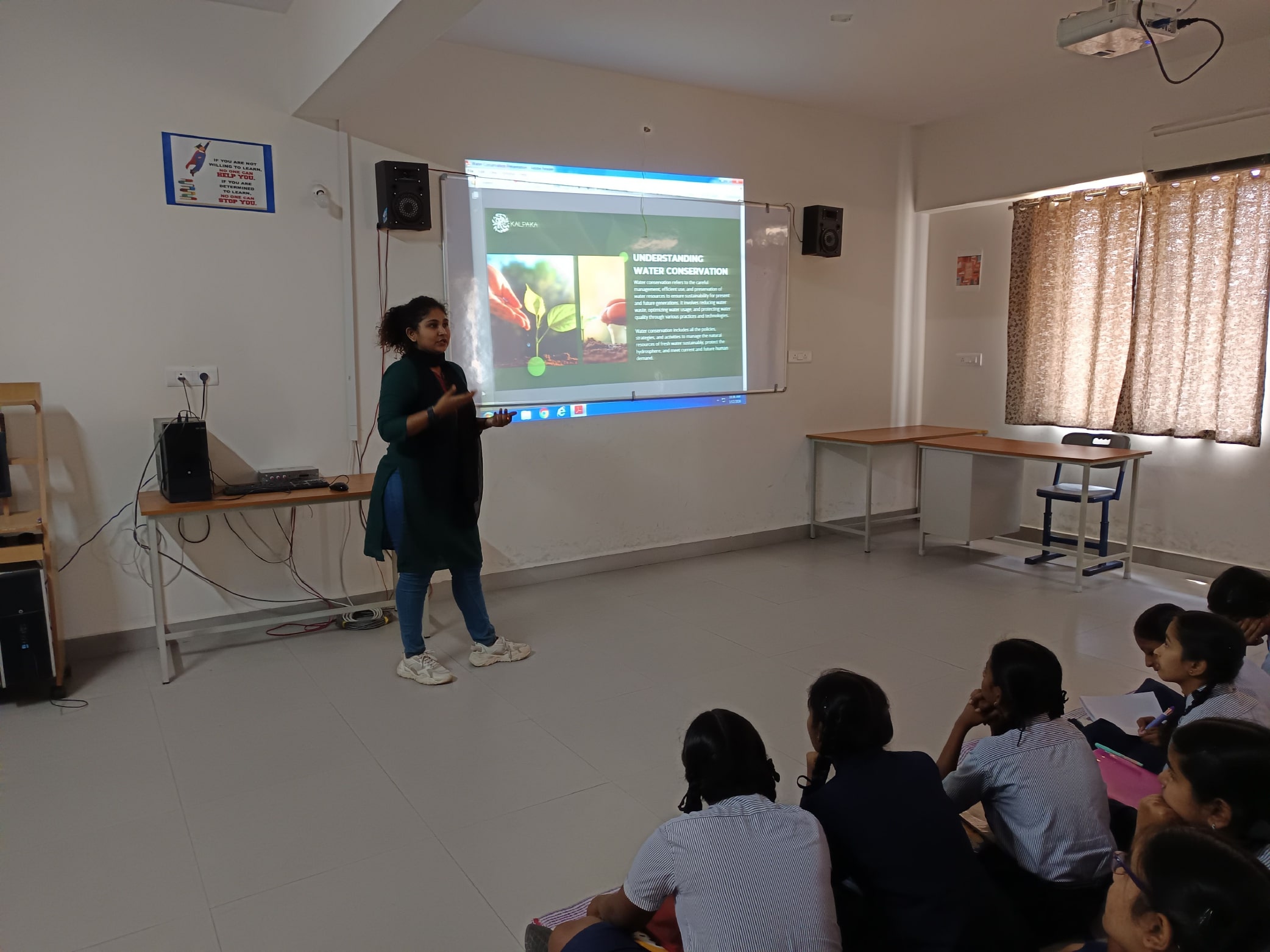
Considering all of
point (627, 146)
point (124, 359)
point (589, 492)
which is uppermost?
point (627, 146)

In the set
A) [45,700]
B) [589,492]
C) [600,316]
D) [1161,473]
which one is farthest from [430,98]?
[1161,473]

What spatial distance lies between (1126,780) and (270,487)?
339 centimetres

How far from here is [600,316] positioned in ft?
16.5

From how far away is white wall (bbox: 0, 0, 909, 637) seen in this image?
3.57 meters

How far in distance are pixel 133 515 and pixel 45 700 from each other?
86cm

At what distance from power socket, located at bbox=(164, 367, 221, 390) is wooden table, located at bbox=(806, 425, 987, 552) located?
3.77 m

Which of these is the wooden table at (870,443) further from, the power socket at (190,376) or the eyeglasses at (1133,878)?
the eyeglasses at (1133,878)

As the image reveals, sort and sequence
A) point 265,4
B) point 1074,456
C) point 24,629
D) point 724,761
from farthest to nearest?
point 1074,456
point 265,4
point 24,629
point 724,761

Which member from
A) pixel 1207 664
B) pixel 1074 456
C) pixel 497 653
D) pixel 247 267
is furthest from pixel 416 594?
pixel 1074 456

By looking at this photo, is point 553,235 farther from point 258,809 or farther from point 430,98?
point 258,809

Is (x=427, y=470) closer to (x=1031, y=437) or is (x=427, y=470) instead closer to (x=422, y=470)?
(x=422, y=470)

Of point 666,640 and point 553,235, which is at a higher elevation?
point 553,235

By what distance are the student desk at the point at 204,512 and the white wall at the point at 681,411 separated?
652 mm

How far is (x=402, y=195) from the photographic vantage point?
13.7 feet
